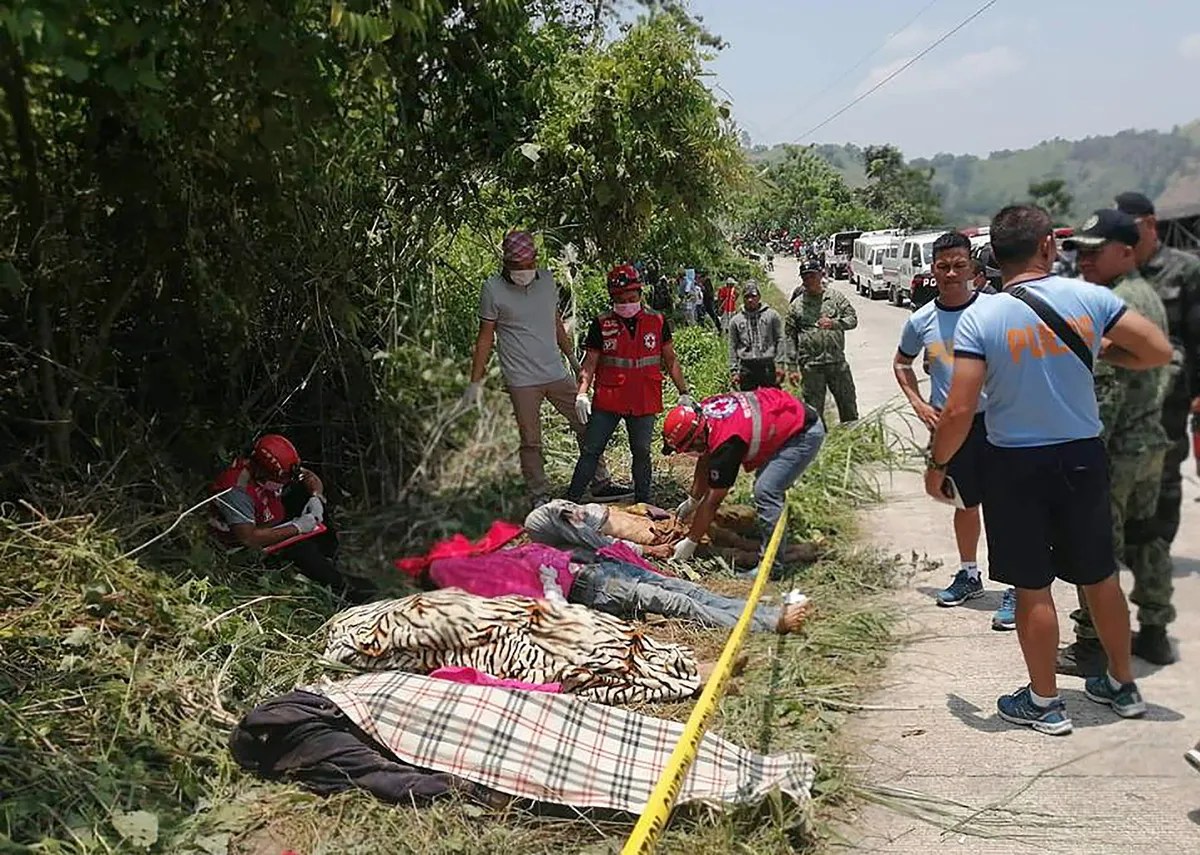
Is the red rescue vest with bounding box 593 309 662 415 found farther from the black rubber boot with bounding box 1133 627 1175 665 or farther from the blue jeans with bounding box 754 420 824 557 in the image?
the black rubber boot with bounding box 1133 627 1175 665

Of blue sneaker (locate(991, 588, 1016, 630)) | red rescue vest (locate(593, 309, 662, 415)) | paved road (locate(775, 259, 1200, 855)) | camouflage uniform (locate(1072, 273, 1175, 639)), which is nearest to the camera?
paved road (locate(775, 259, 1200, 855))

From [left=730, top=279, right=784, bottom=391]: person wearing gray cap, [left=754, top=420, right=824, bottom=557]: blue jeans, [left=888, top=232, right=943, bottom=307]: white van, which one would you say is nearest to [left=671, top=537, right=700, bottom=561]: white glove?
[left=754, top=420, right=824, bottom=557]: blue jeans

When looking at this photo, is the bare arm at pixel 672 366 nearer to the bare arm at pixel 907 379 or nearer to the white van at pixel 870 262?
the bare arm at pixel 907 379

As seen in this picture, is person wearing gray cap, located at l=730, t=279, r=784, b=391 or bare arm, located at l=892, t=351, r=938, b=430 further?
person wearing gray cap, located at l=730, t=279, r=784, b=391

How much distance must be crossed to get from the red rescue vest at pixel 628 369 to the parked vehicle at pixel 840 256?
110ft

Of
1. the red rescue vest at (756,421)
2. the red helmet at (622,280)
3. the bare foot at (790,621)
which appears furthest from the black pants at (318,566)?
the red helmet at (622,280)

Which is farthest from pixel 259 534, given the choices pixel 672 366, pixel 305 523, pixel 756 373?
pixel 756 373

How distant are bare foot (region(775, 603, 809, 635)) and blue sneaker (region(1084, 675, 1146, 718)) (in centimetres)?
128

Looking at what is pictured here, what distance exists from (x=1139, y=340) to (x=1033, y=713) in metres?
1.27

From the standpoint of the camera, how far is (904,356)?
4988mm

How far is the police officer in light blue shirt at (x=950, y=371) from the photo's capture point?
15.0 ft

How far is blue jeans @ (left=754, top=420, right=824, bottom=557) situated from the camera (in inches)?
204

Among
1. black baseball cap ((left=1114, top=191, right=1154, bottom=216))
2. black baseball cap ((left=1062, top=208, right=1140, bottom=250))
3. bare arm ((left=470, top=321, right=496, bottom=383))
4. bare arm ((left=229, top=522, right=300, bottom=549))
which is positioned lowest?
bare arm ((left=229, top=522, right=300, bottom=549))

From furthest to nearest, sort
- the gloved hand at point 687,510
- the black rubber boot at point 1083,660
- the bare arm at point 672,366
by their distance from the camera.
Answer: the bare arm at point 672,366, the gloved hand at point 687,510, the black rubber boot at point 1083,660
